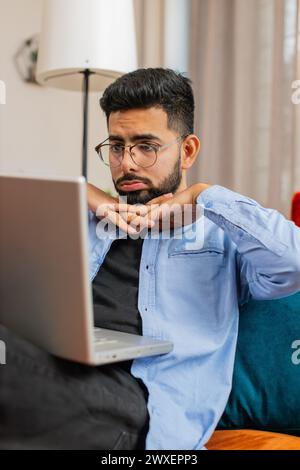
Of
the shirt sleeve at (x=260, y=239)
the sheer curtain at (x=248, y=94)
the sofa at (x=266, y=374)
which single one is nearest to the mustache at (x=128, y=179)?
the shirt sleeve at (x=260, y=239)

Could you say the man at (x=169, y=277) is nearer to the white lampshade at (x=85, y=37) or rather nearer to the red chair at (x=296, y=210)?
the red chair at (x=296, y=210)

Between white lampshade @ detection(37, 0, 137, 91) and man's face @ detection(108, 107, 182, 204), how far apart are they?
83 cm

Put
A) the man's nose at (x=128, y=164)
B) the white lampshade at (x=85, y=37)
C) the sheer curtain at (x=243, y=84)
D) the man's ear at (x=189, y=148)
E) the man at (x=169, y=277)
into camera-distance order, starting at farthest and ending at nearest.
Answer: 1. the sheer curtain at (x=243, y=84)
2. the white lampshade at (x=85, y=37)
3. the man's ear at (x=189, y=148)
4. the man's nose at (x=128, y=164)
5. the man at (x=169, y=277)

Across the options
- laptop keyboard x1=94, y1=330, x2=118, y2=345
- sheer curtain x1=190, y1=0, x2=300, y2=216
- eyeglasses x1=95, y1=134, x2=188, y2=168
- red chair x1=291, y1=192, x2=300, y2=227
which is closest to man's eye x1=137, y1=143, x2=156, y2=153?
eyeglasses x1=95, y1=134, x2=188, y2=168

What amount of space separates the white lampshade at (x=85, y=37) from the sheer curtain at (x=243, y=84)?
0.49 metres

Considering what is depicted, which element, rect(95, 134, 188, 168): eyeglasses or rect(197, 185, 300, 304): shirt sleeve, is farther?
rect(95, 134, 188, 168): eyeglasses

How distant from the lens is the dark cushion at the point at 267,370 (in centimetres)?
118

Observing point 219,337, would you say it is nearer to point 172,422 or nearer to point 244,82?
point 172,422

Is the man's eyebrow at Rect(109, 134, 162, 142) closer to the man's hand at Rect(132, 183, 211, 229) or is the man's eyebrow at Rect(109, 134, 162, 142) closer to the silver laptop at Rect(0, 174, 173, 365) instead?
the man's hand at Rect(132, 183, 211, 229)

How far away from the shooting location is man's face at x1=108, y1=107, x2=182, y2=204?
137cm

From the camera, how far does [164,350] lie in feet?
3.36

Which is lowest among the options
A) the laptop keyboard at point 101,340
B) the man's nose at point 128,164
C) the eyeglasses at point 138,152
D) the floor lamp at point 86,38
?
the laptop keyboard at point 101,340

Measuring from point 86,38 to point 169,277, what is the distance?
124cm

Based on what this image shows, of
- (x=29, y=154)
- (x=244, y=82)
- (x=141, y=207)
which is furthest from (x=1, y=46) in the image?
(x=141, y=207)
